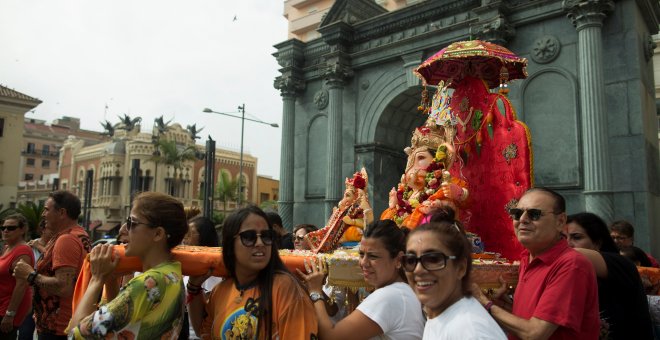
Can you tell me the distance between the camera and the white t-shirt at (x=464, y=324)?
1969 millimetres

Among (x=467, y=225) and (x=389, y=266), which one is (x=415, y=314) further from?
(x=467, y=225)

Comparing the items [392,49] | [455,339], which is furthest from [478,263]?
[392,49]

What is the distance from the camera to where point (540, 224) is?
2871 millimetres

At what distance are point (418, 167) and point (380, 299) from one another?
3542mm

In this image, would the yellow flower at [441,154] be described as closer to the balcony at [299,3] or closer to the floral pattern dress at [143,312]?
the floral pattern dress at [143,312]

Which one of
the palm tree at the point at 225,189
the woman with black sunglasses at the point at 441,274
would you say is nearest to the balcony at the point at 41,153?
the palm tree at the point at 225,189

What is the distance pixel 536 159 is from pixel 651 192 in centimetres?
244

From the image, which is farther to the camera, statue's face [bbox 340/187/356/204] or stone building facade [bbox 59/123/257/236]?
stone building facade [bbox 59/123/257/236]

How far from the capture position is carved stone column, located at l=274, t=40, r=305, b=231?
1672 cm

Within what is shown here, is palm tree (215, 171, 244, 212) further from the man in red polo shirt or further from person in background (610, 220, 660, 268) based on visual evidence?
the man in red polo shirt

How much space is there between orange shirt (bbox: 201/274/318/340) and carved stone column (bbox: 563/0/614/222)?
30.5 ft

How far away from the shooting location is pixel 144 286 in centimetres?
248

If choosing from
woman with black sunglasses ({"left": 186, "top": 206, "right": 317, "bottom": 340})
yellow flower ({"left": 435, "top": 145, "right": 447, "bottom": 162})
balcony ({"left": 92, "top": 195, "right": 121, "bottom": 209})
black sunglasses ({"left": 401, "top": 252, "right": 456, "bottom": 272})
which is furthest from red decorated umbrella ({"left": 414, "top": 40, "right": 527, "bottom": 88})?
balcony ({"left": 92, "top": 195, "right": 121, "bottom": 209})

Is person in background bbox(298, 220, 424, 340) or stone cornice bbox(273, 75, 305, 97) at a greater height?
stone cornice bbox(273, 75, 305, 97)
